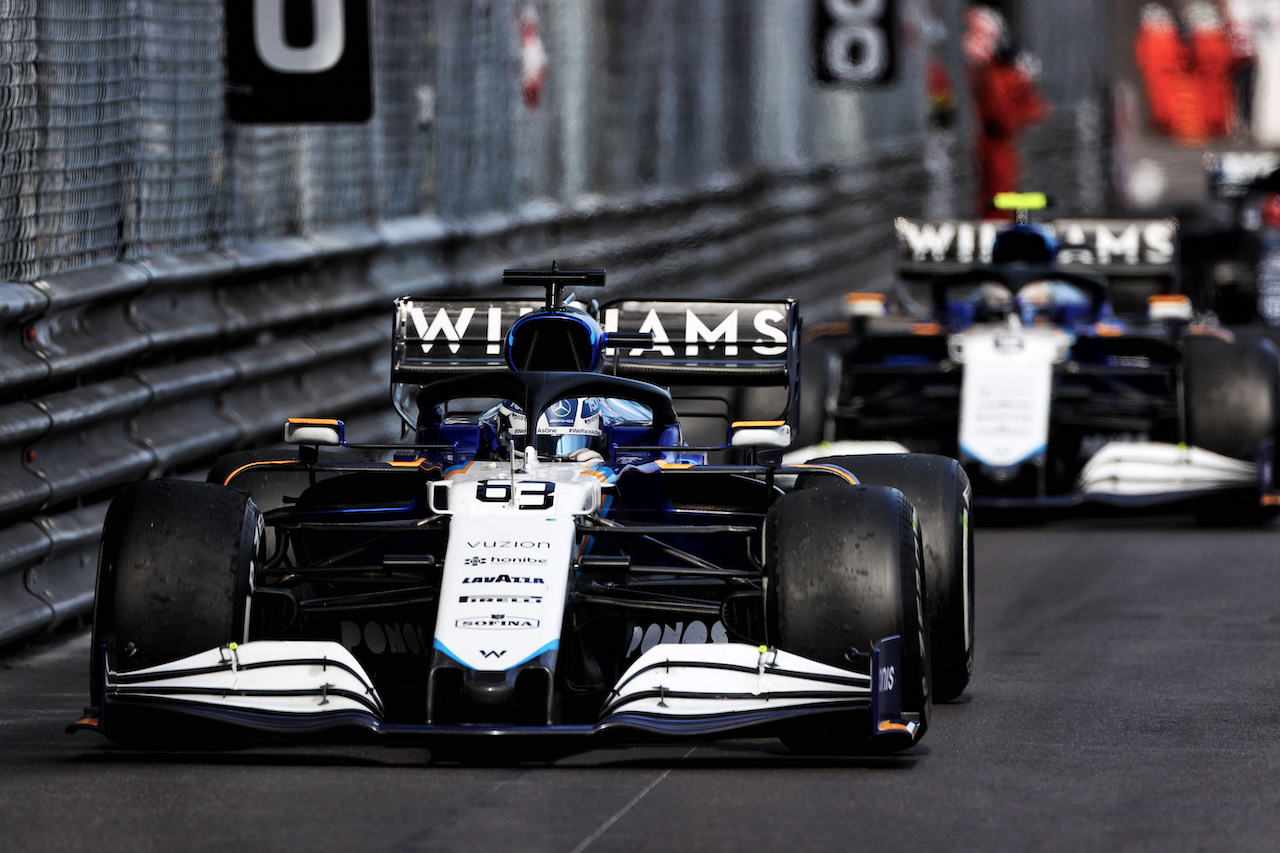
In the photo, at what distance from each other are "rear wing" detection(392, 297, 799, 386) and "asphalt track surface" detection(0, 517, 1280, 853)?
137 cm

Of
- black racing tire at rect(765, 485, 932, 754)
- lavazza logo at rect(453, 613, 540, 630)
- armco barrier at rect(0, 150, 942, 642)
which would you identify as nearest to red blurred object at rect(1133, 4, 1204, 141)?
armco barrier at rect(0, 150, 942, 642)

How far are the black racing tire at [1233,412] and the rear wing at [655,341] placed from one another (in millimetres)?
4672

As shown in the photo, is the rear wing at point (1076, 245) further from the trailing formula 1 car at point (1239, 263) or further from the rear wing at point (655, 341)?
the rear wing at point (655, 341)

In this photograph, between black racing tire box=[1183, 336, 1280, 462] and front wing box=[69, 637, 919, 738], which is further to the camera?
black racing tire box=[1183, 336, 1280, 462]

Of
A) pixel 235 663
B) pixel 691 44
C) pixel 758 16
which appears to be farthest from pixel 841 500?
pixel 758 16

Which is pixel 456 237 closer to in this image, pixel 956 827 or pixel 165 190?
pixel 165 190

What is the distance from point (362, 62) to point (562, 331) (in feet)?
9.58

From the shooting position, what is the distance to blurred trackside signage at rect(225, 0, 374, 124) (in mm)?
10031

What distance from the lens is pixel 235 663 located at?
Result: 618cm

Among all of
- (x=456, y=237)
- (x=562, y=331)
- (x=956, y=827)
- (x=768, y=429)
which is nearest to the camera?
(x=956, y=827)

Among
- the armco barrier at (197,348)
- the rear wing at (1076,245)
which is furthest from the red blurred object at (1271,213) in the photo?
the armco barrier at (197,348)

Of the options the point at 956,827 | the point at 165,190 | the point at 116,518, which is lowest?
the point at 956,827

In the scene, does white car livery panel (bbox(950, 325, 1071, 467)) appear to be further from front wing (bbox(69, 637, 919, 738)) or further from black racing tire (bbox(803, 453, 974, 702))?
front wing (bbox(69, 637, 919, 738))

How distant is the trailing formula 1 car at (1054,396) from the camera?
40.7 ft
